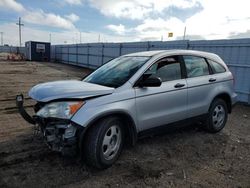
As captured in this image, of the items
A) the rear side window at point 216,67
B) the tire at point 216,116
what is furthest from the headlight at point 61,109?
the rear side window at point 216,67

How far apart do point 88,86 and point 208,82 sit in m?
2.61

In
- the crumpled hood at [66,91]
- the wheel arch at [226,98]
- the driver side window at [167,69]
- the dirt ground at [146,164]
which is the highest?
the driver side window at [167,69]

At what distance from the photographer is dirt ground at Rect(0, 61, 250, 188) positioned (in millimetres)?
3566

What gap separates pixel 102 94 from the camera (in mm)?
3744

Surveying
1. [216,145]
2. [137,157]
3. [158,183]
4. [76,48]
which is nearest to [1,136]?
[137,157]

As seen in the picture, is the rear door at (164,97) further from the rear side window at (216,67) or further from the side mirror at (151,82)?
the rear side window at (216,67)

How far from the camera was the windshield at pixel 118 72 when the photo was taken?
4.21 metres

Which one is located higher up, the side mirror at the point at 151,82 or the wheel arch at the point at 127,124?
the side mirror at the point at 151,82

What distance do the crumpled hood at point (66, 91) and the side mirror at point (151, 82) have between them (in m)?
0.55

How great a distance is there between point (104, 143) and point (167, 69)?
5.99 ft

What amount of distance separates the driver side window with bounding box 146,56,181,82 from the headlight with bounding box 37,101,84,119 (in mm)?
1402

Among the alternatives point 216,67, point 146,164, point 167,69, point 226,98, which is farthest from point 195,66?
point 146,164

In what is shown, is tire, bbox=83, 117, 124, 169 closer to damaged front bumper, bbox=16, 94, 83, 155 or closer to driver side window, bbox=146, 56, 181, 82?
damaged front bumper, bbox=16, 94, 83, 155

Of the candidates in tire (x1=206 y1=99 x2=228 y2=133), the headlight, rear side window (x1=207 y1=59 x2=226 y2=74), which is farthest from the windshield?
tire (x1=206 y1=99 x2=228 y2=133)
